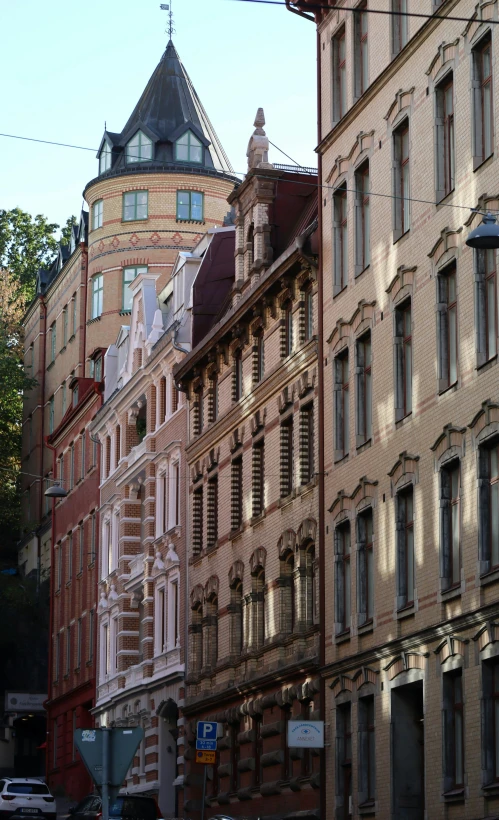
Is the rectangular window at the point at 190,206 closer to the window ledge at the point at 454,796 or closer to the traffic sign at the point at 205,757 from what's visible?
the traffic sign at the point at 205,757

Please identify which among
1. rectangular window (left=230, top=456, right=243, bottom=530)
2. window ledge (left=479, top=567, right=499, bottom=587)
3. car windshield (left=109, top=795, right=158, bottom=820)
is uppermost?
rectangular window (left=230, top=456, right=243, bottom=530)

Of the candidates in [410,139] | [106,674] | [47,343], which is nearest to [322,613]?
[410,139]

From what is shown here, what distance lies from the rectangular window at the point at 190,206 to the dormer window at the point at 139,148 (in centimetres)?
224

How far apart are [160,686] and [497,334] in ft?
80.5

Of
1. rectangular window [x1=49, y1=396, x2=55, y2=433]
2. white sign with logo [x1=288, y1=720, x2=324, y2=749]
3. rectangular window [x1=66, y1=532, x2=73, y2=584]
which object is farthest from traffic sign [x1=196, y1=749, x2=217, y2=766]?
rectangular window [x1=49, y1=396, x2=55, y2=433]

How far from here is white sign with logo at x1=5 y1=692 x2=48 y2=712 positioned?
2650 inches

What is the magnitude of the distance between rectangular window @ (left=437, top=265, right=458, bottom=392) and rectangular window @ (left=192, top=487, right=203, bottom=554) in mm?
18110

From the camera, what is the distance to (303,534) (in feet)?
113

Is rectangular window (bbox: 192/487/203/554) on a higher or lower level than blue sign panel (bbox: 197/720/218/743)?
higher

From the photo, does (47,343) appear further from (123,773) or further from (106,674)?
(123,773)

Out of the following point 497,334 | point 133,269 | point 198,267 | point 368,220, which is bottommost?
point 497,334

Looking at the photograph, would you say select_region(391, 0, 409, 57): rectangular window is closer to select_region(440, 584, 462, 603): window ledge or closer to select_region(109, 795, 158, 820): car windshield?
select_region(440, 584, 462, 603): window ledge

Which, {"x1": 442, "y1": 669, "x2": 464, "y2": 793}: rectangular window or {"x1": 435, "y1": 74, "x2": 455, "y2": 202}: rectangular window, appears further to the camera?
{"x1": 435, "y1": 74, "x2": 455, "y2": 202}: rectangular window

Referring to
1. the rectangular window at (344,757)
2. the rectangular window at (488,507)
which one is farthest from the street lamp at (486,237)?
the rectangular window at (344,757)
